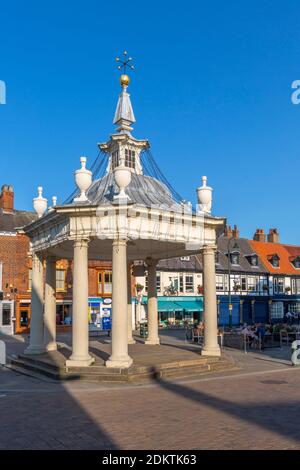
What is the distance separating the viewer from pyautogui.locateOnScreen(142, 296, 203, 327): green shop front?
50.1 metres

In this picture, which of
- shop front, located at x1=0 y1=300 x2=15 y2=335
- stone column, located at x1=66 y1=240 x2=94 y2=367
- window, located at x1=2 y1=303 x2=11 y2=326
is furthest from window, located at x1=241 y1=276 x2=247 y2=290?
stone column, located at x1=66 y1=240 x2=94 y2=367

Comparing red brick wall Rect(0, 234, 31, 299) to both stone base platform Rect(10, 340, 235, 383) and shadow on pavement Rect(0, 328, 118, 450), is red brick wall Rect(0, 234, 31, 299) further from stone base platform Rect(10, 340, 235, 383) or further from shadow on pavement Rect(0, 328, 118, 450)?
shadow on pavement Rect(0, 328, 118, 450)

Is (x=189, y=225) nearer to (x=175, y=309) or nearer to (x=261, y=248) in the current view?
(x=175, y=309)

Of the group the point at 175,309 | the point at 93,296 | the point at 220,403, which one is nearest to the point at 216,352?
the point at 220,403

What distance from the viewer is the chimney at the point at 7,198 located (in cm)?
4469

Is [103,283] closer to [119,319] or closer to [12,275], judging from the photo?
[12,275]

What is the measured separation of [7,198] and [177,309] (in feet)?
70.5

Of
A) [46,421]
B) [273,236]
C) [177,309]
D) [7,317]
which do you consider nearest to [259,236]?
[273,236]

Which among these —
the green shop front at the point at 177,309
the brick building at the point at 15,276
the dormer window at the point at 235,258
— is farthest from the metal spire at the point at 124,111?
the dormer window at the point at 235,258

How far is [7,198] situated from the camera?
44.8 metres

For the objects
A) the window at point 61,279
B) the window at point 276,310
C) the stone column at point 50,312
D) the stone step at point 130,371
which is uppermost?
the window at point 61,279

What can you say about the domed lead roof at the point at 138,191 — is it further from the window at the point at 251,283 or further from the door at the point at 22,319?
the window at the point at 251,283

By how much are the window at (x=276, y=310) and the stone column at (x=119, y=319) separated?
46.4m

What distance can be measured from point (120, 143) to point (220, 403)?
11.9 metres
